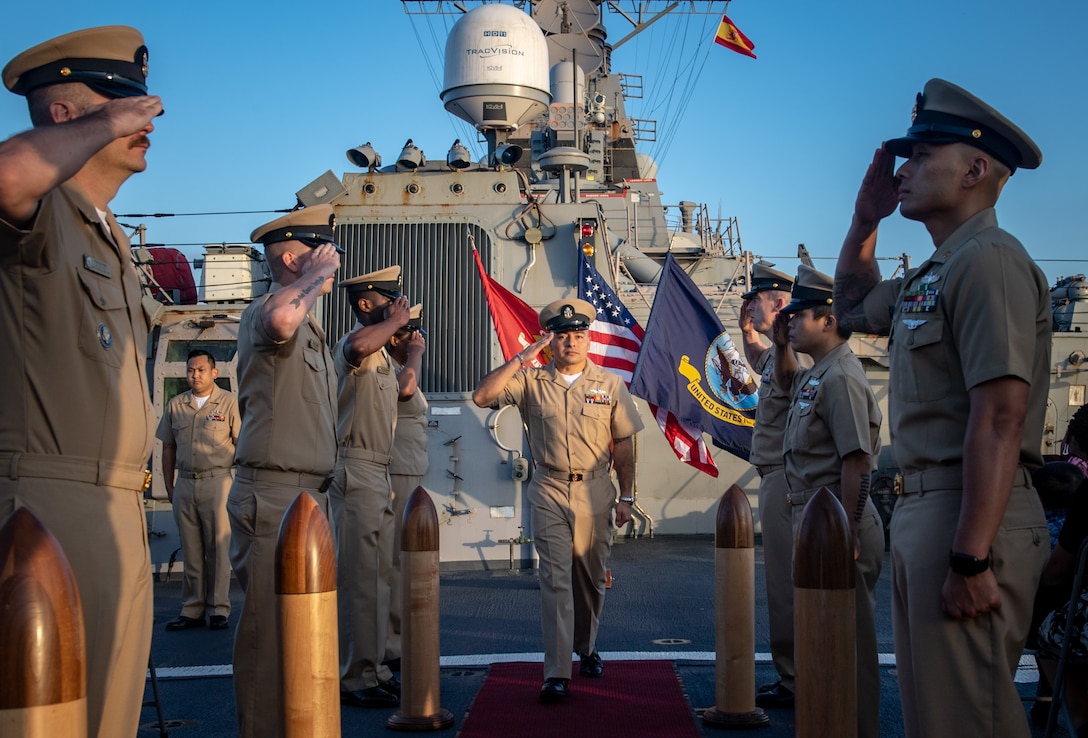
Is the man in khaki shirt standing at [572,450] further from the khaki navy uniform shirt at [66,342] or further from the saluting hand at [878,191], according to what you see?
the khaki navy uniform shirt at [66,342]

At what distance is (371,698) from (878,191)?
11.4ft

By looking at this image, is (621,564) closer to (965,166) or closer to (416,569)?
(416,569)

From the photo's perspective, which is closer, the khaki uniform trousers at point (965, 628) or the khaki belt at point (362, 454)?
the khaki uniform trousers at point (965, 628)

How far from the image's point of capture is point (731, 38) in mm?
18234

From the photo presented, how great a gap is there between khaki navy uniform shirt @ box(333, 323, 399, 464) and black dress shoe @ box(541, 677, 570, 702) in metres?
1.50

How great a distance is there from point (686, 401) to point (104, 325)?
5804 millimetres

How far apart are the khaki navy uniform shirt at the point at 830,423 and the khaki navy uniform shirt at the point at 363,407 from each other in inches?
85.6

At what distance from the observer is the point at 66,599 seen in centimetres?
185

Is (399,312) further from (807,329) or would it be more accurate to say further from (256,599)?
(807,329)

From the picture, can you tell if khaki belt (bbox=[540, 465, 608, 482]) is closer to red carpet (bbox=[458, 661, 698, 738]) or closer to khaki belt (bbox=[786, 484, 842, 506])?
red carpet (bbox=[458, 661, 698, 738])

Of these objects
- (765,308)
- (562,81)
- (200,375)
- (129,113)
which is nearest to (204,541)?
(200,375)

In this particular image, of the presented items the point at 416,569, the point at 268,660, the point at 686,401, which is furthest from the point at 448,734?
the point at 686,401

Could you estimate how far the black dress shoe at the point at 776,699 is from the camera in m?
4.97

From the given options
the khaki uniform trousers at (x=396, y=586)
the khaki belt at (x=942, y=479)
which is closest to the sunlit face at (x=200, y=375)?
the khaki uniform trousers at (x=396, y=586)
